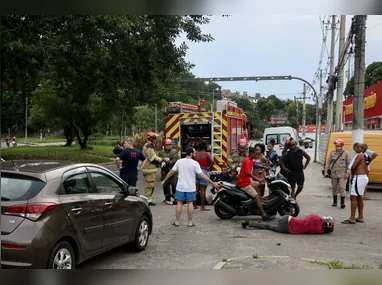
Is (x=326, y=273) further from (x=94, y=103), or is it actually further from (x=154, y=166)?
(x=94, y=103)

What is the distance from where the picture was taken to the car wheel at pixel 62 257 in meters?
4.42

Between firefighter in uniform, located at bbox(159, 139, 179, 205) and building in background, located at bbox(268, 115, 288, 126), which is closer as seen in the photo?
firefighter in uniform, located at bbox(159, 139, 179, 205)

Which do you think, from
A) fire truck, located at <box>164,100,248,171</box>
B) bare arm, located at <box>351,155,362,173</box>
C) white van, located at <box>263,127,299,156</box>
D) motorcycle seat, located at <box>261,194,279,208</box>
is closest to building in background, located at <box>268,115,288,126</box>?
white van, located at <box>263,127,299,156</box>

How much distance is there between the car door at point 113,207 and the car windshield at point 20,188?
0.98 m

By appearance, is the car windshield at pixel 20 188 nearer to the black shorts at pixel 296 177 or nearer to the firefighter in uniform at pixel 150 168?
the firefighter in uniform at pixel 150 168

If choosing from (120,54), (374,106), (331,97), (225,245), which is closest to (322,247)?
(225,245)

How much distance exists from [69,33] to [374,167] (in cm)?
988

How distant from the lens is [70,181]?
4988 mm

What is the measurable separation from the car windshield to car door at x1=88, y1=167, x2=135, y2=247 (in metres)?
0.98

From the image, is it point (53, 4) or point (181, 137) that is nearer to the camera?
point (53, 4)

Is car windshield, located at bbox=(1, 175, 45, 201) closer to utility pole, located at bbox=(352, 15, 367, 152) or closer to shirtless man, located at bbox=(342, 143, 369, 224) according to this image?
shirtless man, located at bbox=(342, 143, 369, 224)

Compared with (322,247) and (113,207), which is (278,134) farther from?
(113,207)

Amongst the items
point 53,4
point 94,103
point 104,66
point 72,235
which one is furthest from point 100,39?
point 94,103

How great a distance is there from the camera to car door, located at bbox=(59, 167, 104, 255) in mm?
4781
